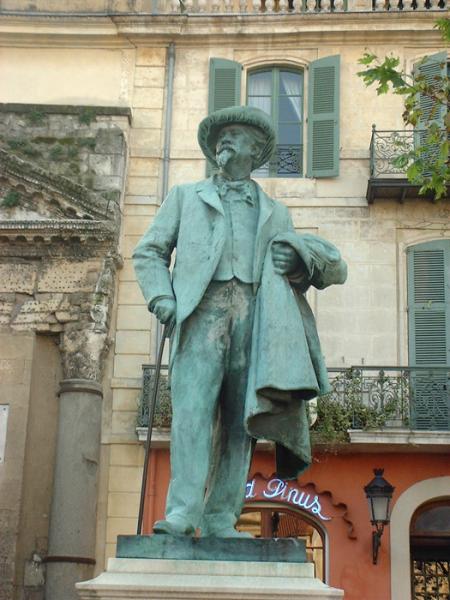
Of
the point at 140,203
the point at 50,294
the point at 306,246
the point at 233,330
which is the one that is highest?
the point at 140,203

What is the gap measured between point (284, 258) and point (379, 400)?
40.1ft

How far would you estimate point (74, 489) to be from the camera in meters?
17.1

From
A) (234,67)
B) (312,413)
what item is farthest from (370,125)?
(312,413)

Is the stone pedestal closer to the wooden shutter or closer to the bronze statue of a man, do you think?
the bronze statue of a man

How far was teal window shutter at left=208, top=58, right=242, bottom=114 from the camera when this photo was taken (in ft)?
64.3

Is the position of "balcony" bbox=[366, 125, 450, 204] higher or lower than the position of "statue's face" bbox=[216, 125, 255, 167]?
higher

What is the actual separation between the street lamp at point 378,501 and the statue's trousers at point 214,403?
11335 mm

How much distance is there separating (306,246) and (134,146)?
45.8ft

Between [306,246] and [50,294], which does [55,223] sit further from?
[306,246]

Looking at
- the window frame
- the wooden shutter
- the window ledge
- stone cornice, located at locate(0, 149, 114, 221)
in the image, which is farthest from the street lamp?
stone cornice, located at locate(0, 149, 114, 221)

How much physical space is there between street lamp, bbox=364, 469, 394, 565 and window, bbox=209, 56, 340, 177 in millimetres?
5240

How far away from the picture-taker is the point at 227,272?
19.2ft

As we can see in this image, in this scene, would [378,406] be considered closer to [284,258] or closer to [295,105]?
[295,105]

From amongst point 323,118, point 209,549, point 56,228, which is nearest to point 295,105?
point 323,118
